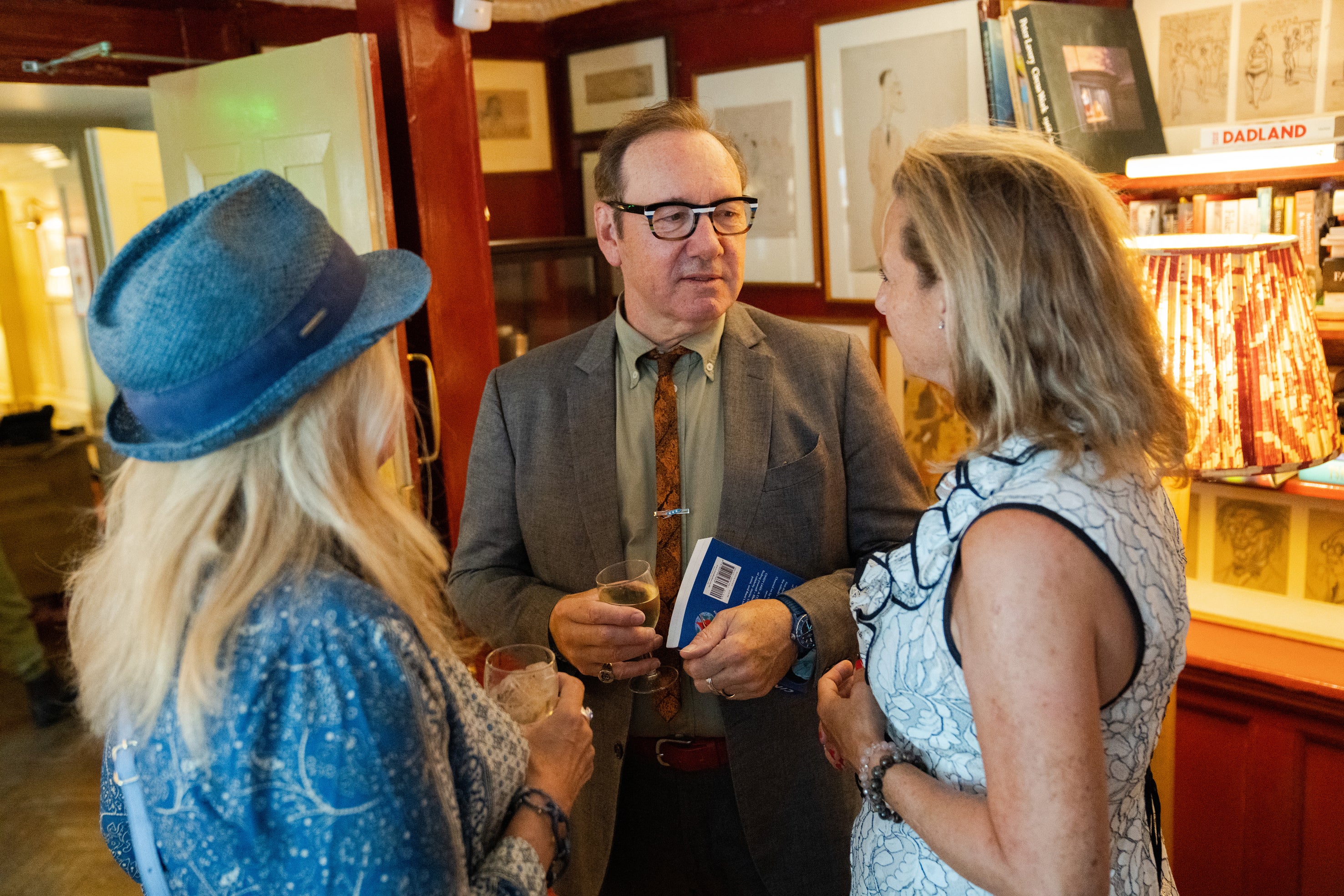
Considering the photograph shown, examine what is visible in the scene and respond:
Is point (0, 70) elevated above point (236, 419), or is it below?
above

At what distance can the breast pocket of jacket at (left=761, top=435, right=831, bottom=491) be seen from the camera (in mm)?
1844

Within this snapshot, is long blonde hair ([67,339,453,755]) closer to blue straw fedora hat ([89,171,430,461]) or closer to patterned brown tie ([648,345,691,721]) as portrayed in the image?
blue straw fedora hat ([89,171,430,461])

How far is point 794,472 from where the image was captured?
1.85 meters

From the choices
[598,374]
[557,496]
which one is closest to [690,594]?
[557,496]

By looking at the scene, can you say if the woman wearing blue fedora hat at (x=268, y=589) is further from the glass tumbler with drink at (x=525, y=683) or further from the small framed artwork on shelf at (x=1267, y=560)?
the small framed artwork on shelf at (x=1267, y=560)

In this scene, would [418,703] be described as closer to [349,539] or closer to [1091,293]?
[349,539]

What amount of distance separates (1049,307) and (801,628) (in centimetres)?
77

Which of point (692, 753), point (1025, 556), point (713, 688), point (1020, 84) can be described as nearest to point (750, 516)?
point (713, 688)

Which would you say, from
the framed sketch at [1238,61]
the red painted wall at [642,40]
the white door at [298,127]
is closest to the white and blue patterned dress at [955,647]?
the framed sketch at [1238,61]

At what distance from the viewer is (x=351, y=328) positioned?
1.02 metres

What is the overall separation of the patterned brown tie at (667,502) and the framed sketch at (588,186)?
10.3 feet

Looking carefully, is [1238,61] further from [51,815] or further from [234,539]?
[51,815]

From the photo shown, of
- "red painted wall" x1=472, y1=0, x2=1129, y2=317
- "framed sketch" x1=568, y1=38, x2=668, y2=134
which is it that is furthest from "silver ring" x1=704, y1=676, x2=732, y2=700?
"framed sketch" x1=568, y1=38, x2=668, y2=134

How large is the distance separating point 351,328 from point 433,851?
0.52 meters
